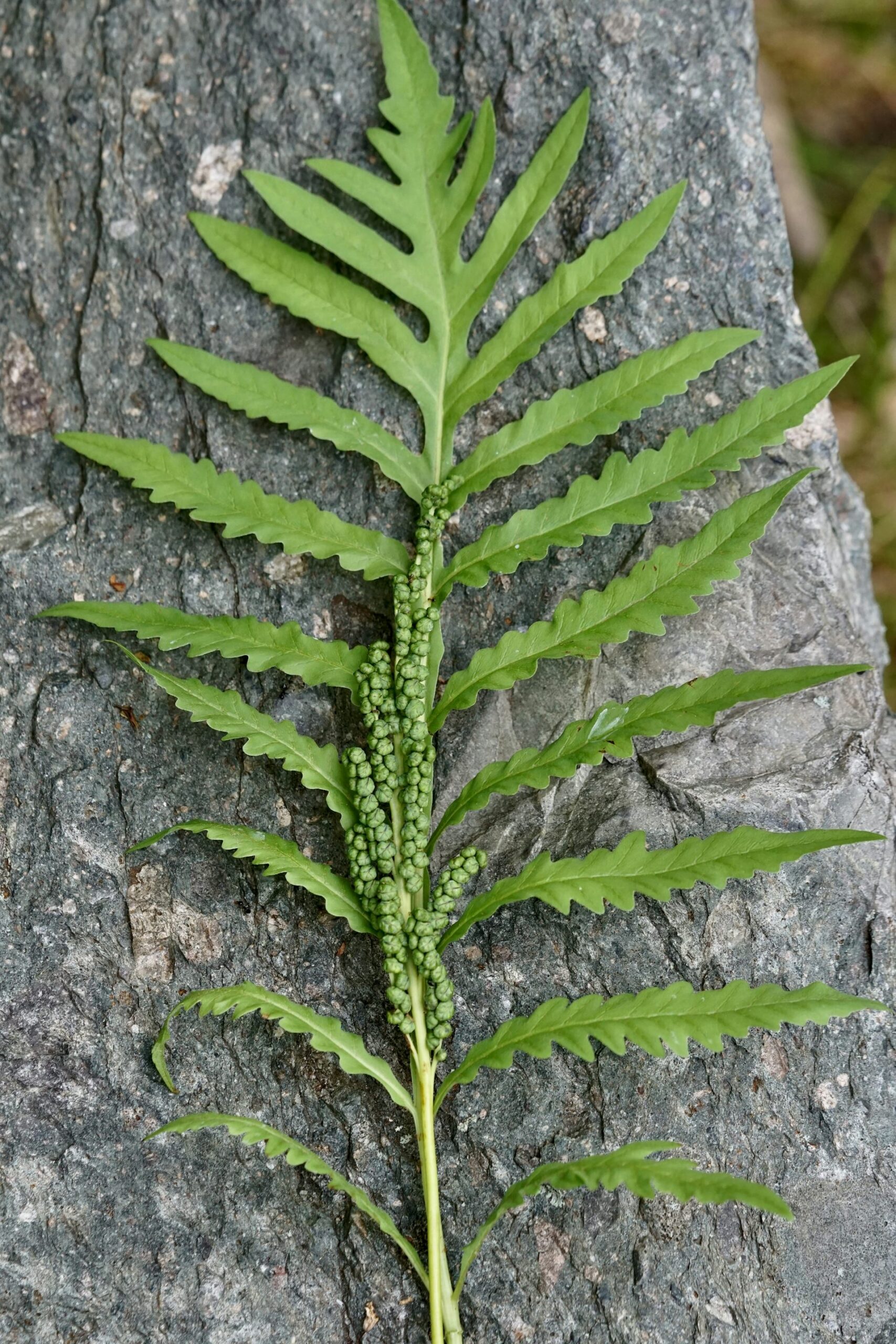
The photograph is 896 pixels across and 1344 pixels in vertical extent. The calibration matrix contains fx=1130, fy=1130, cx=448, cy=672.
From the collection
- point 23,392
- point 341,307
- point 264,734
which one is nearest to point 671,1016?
point 264,734

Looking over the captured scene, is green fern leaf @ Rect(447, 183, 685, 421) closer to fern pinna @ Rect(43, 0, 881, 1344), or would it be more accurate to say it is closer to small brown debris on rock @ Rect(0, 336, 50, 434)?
fern pinna @ Rect(43, 0, 881, 1344)

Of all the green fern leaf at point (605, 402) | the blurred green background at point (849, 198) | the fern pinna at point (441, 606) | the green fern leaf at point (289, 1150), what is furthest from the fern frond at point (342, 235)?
the blurred green background at point (849, 198)

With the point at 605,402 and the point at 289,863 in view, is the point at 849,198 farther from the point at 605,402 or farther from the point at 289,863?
the point at 289,863

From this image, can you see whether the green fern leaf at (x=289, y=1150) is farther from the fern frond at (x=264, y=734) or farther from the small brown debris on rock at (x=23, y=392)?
the small brown debris on rock at (x=23, y=392)

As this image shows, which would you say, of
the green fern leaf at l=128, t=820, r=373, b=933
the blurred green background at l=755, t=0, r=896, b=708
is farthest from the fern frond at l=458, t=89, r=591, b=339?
the blurred green background at l=755, t=0, r=896, b=708

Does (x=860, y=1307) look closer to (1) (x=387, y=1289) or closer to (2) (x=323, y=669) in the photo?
(1) (x=387, y=1289)
